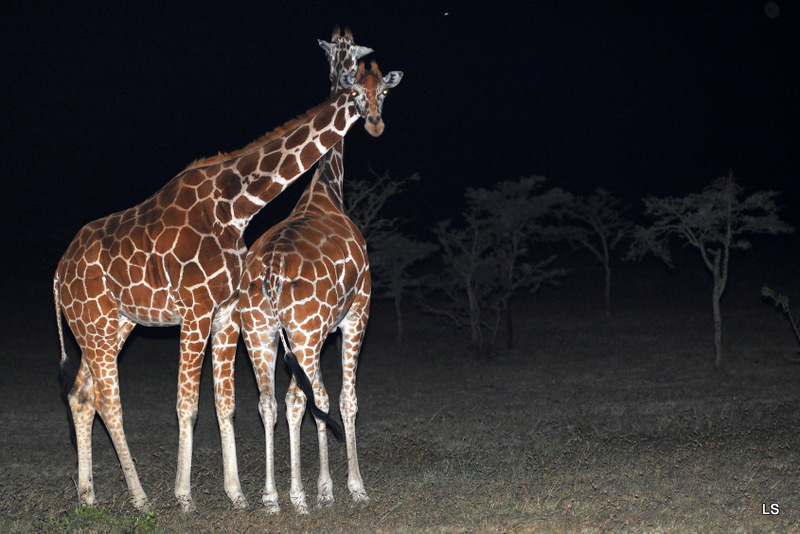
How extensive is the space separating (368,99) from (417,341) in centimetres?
1512

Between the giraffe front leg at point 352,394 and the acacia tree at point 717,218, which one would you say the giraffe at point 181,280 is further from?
the acacia tree at point 717,218

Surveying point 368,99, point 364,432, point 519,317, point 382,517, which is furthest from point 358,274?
point 519,317

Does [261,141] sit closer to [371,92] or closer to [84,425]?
[371,92]

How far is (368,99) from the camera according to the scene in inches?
309

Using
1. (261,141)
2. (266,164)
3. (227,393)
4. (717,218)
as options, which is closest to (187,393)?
(227,393)

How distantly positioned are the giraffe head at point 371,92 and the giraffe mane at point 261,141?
495 millimetres

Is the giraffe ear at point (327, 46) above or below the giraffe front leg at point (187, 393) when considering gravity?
above

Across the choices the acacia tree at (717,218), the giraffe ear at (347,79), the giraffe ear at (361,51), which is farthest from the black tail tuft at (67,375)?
the acacia tree at (717,218)

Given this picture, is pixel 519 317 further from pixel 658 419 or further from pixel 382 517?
pixel 382 517

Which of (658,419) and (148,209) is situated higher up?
(148,209)

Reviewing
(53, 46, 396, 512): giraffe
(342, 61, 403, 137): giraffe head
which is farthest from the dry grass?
(342, 61, 403, 137): giraffe head

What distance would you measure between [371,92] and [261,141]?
1.24m

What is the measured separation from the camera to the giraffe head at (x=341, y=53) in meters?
8.55

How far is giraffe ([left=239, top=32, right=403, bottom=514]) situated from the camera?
752 cm
